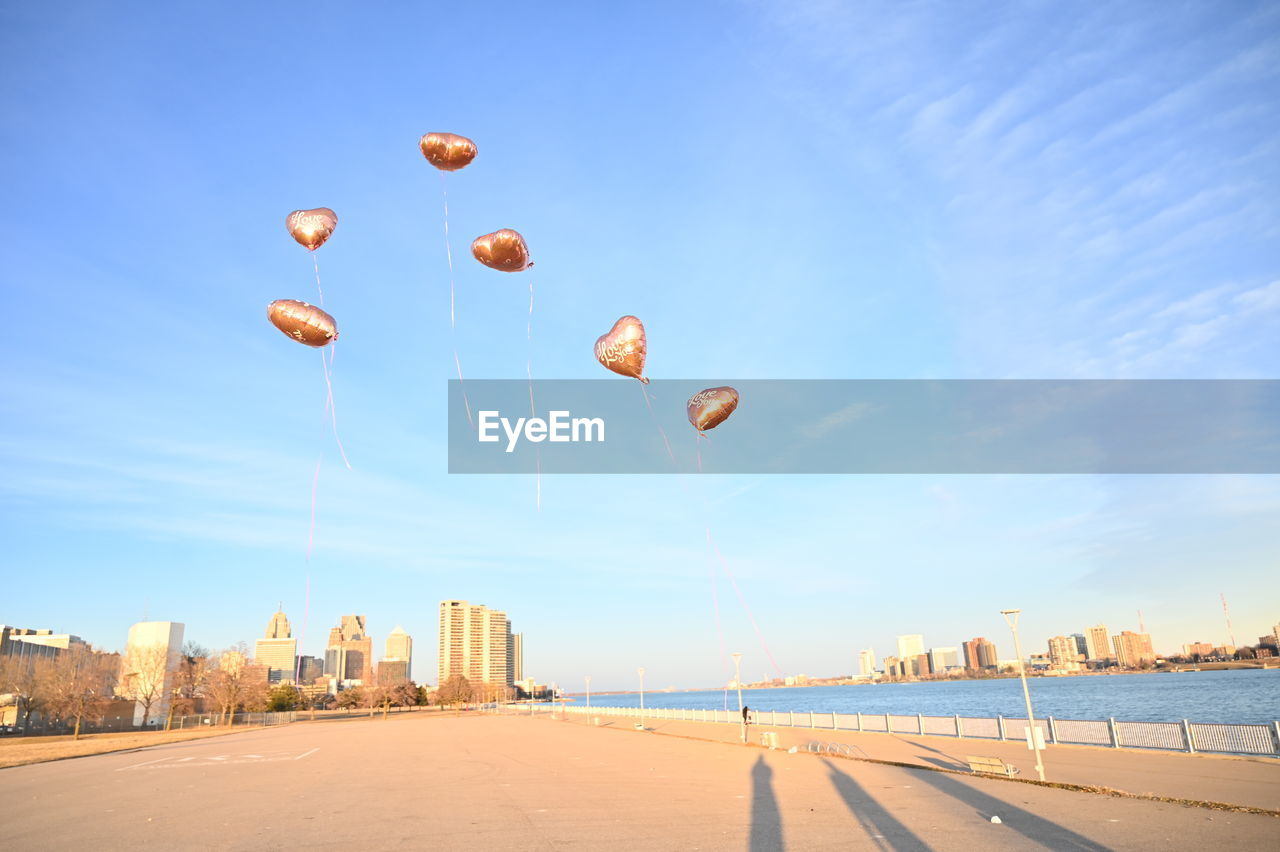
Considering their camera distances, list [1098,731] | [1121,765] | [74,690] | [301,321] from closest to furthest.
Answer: [301,321]
[1121,765]
[1098,731]
[74,690]

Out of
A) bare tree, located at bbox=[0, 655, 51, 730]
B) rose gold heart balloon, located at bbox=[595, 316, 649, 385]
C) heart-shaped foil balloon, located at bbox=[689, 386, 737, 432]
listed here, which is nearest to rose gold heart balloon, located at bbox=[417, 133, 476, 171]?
rose gold heart balloon, located at bbox=[595, 316, 649, 385]

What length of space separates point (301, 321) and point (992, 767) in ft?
57.1

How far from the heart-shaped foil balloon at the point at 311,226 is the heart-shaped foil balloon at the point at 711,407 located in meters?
9.02

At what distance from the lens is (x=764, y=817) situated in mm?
12445

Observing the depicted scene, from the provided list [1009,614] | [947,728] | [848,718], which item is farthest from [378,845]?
[848,718]

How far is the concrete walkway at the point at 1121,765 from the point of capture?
1345 centimetres

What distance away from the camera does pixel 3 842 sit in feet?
39.1

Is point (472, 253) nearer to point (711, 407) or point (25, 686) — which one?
point (711, 407)

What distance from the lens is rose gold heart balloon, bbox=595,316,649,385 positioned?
16453 millimetres

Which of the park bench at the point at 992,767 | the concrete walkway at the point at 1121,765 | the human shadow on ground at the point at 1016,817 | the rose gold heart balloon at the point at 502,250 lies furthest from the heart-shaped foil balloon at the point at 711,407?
the concrete walkway at the point at 1121,765

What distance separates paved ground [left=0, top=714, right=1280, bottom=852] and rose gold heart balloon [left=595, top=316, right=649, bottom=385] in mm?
8682

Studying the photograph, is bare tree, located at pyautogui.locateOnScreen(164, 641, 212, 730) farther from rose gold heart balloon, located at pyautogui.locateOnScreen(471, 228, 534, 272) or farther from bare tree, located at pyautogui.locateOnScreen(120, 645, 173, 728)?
rose gold heart balloon, located at pyautogui.locateOnScreen(471, 228, 534, 272)

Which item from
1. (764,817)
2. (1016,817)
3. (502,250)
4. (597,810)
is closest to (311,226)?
(502,250)

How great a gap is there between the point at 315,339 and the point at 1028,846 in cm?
→ 1456
